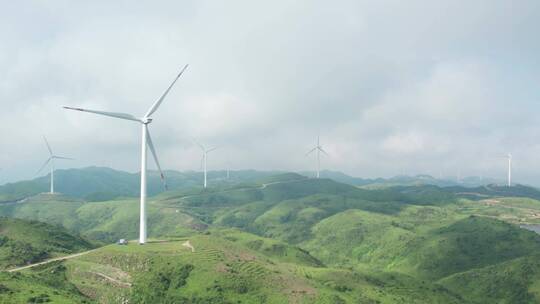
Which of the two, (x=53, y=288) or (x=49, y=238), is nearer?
(x=53, y=288)

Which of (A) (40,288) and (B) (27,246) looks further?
(B) (27,246)

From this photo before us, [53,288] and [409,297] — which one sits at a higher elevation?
[53,288]

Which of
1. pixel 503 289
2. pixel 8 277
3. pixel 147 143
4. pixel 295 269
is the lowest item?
pixel 503 289

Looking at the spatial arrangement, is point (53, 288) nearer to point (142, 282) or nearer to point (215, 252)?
point (142, 282)

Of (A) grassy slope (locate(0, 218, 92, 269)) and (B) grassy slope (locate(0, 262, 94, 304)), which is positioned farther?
(A) grassy slope (locate(0, 218, 92, 269))

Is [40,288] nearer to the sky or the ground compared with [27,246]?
nearer to the sky

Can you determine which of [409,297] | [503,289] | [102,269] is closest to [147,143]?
[102,269]

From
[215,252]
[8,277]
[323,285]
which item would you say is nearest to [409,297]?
[323,285]

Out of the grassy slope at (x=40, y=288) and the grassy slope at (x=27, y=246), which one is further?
the grassy slope at (x=27, y=246)

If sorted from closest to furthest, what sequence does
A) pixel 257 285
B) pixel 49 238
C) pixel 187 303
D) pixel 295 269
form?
pixel 187 303 → pixel 257 285 → pixel 295 269 → pixel 49 238

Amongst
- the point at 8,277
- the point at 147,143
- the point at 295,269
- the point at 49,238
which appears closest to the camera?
the point at 8,277
